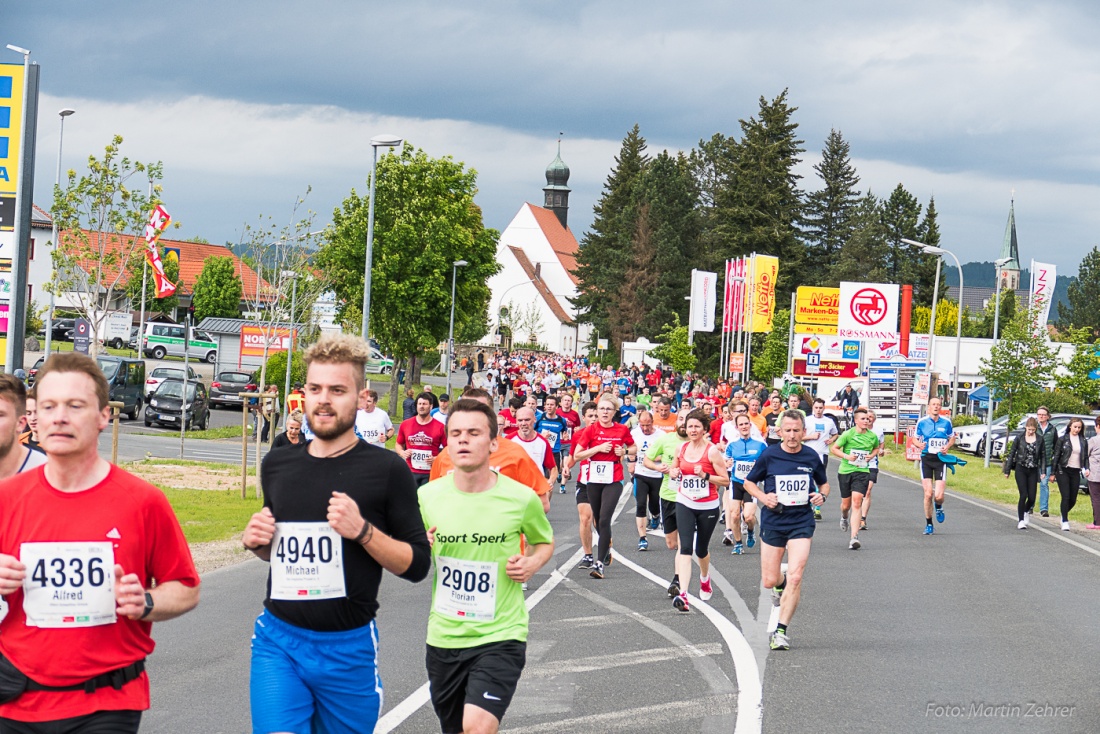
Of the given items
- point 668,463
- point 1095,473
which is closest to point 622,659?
point 668,463

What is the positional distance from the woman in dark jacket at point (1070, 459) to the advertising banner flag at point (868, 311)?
32104mm

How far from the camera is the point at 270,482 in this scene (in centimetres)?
480

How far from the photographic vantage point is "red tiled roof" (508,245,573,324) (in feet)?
447

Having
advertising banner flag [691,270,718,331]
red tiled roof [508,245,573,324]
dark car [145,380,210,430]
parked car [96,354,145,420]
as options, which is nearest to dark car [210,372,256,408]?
parked car [96,354,145,420]

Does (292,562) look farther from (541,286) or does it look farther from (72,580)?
(541,286)

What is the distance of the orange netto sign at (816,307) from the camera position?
69875 millimetres

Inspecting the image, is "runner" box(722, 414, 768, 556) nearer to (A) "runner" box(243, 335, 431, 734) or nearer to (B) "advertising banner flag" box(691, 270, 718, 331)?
(A) "runner" box(243, 335, 431, 734)

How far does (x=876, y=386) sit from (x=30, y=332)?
4370 centimetres

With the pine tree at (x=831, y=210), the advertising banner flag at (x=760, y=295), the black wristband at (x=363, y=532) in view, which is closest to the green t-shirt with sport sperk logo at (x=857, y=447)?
the black wristband at (x=363, y=532)

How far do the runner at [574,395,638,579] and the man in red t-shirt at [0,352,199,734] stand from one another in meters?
10.1

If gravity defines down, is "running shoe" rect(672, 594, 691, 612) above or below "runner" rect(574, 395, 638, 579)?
below

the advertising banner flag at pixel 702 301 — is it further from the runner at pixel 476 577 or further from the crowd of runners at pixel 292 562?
the crowd of runners at pixel 292 562

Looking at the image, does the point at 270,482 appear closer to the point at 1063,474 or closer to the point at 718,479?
the point at 718,479

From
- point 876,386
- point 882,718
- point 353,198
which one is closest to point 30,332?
point 353,198
